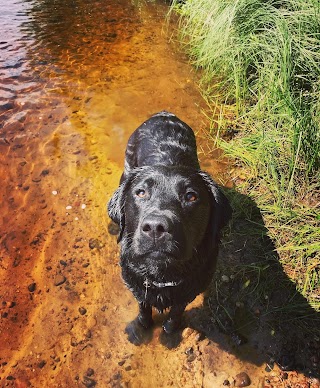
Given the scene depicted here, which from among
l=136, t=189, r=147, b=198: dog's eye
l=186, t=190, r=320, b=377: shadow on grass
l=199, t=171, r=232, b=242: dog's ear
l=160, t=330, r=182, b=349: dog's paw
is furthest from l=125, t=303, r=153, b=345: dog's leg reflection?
l=136, t=189, r=147, b=198: dog's eye

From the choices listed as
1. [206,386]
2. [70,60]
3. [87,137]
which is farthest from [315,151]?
[70,60]

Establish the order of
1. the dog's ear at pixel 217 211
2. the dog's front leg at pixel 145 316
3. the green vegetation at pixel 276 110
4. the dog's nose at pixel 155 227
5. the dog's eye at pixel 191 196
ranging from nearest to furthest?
the dog's nose at pixel 155 227 → the dog's eye at pixel 191 196 → the dog's ear at pixel 217 211 → the dog's front leg at pixel 145 316 → the green vegetation at pixel 276 110

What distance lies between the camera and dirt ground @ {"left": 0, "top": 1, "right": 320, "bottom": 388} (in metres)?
3.01

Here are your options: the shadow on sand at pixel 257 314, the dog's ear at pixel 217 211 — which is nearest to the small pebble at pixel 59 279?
the shadow on sand at pixel 257 314

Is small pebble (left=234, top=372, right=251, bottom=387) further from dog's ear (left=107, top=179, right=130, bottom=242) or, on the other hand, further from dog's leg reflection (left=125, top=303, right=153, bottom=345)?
dog's ear (left=107, top=179, right=130, bottom=242)

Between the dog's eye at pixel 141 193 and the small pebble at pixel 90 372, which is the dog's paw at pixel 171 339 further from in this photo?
the dog's eye at pixel 141 193

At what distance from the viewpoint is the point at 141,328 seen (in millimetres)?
3283

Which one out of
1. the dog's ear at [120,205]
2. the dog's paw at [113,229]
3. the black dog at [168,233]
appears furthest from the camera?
the dog's paw at [113,229]

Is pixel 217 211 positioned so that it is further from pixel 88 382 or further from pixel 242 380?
pixel 88 382

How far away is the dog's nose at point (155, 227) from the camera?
2.22 meters

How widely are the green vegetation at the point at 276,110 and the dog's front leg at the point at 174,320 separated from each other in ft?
3.58

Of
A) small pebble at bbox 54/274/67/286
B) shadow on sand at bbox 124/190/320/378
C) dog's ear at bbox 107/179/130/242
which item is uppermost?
dog's ear at bbox 107/179/130/242

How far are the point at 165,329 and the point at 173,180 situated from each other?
1.44 m

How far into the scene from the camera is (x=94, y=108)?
558 cm
